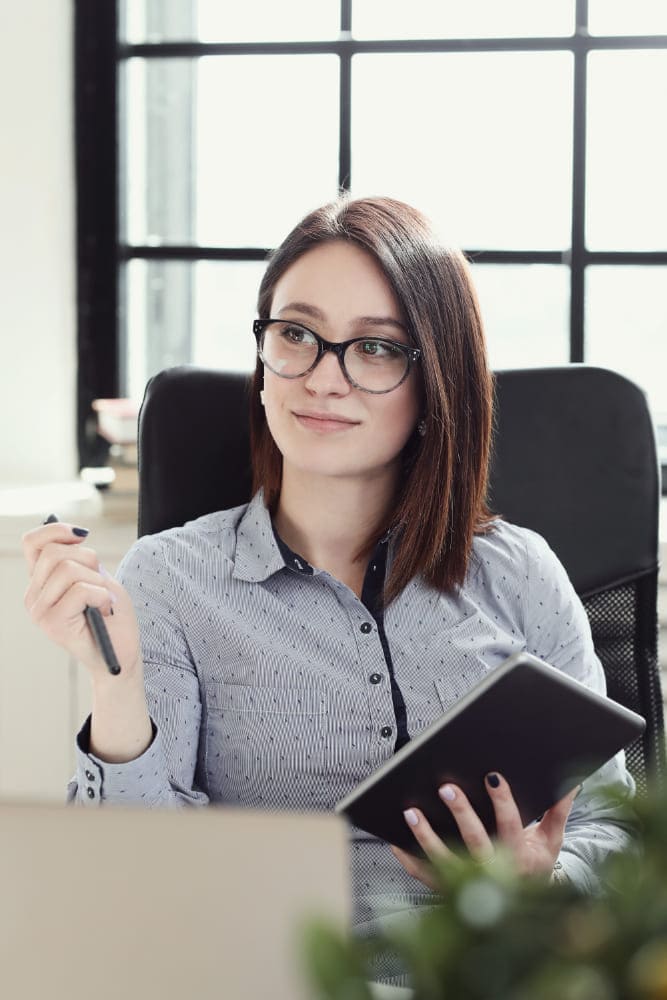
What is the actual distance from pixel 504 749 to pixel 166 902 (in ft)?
2.00

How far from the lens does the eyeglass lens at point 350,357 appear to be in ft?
4.33

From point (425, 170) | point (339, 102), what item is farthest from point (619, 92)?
point (339, 102)

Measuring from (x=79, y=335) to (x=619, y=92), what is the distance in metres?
1.18

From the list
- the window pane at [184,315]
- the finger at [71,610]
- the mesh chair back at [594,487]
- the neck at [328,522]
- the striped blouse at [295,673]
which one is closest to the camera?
the finger at [71,610]

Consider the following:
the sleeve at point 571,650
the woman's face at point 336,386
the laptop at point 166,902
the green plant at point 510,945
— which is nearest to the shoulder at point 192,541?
the woman's face at point 336,386

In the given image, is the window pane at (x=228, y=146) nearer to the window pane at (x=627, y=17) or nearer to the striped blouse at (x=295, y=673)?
the window pane at (x=627, y=17)

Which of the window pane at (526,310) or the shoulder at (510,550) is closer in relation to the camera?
the shoulder at (510,550)

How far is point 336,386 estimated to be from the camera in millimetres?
1298

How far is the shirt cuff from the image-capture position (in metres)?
1.13

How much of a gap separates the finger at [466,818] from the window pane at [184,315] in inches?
61.5

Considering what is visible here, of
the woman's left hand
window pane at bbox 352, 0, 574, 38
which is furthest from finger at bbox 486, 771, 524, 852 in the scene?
window pane at bbox 352, 0, 574, 38

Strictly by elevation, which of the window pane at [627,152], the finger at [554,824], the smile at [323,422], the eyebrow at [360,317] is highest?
the window pane at [627,152]

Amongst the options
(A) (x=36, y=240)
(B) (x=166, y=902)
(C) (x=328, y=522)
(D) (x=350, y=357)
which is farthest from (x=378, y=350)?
(A) (x=36, y=240)

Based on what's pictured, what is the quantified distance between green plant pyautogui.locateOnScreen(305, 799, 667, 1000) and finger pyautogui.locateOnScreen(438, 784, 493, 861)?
2.33 feet
